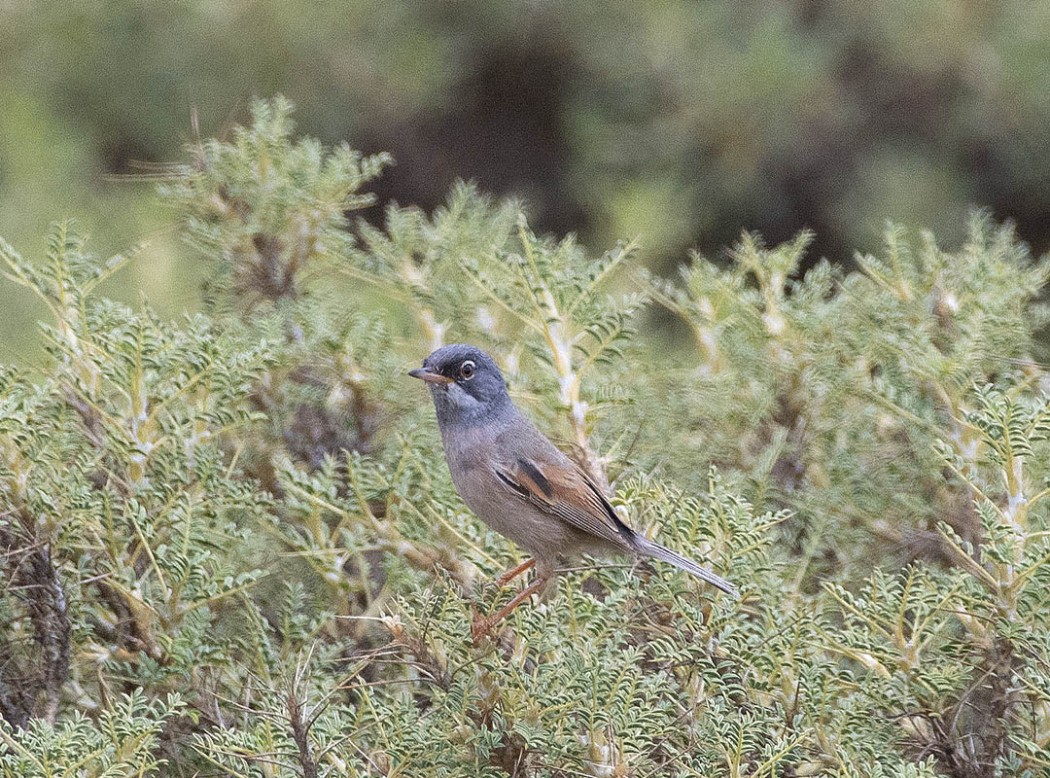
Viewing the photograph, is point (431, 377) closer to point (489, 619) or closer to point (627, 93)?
point (489, 619)

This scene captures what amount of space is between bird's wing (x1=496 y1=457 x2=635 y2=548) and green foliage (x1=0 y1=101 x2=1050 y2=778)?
5 centimetres

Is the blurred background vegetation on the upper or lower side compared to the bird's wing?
upper

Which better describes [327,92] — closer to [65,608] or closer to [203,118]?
[203,118]

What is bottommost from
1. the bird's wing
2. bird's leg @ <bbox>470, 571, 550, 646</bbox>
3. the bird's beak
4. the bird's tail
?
bird's leg @ <bbox>470, 571, 550, 646</bbox>

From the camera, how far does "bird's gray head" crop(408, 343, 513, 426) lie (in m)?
2.76

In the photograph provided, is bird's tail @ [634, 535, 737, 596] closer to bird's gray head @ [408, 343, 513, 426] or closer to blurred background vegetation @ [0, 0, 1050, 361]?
bird's gray head @ [408, 343, 513, 426]

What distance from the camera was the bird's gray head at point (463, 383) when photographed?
2.76m

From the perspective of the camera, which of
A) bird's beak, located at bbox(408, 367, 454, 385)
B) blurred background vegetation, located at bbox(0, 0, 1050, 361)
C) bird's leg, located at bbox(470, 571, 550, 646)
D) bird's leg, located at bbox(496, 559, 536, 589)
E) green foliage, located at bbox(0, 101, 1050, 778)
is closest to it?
green foliage, located at bbox(0, 101, 1050, 778)

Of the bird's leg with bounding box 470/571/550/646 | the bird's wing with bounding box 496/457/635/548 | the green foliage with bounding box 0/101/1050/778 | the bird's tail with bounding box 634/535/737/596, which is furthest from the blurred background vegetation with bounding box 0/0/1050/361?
the bird's leg with bounding box 470/571/550/646

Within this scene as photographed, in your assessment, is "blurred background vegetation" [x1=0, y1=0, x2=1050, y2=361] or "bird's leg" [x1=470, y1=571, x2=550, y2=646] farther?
"blurred background vegetation" [x1=0, y1=0, x2=1050, y2=361]

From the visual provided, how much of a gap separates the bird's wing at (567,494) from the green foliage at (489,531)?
0.05 meters

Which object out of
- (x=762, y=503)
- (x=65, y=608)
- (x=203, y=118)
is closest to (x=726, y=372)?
(x=762, y=503)

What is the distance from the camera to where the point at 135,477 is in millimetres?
2295

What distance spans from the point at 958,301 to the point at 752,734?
1.43m
